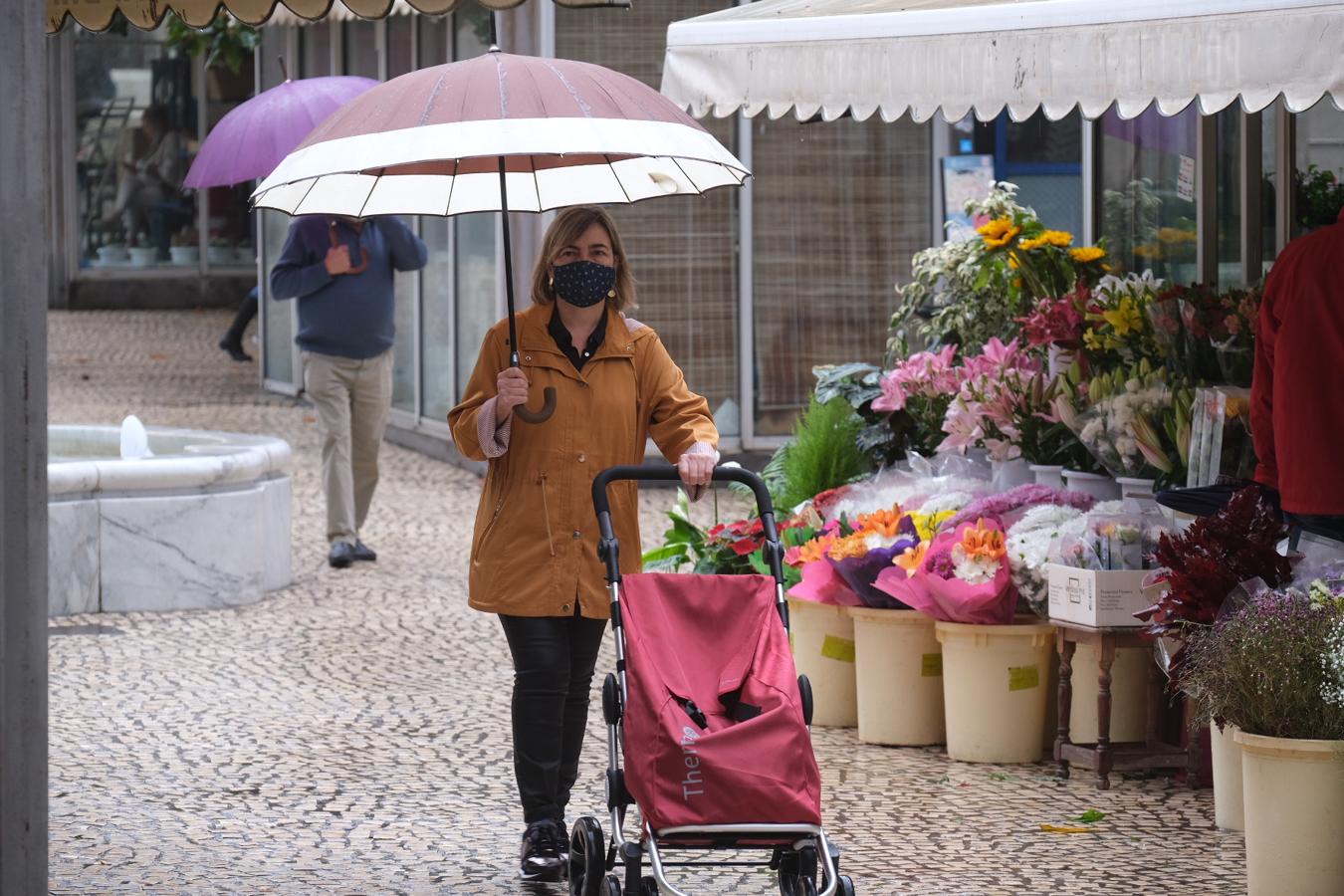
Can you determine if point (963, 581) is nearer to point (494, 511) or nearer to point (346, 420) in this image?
point (494, 511)

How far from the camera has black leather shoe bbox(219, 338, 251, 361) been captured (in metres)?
19.7

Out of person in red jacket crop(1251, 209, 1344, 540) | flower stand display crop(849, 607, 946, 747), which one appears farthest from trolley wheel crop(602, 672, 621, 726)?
flower stand display crop(849, 607, 946, 747)

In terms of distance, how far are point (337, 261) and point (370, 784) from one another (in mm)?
4107

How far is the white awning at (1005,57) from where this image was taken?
17.1 ft

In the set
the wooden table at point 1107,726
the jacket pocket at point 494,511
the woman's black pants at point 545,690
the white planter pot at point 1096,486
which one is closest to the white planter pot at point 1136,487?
the white planter pot at point 1096,486

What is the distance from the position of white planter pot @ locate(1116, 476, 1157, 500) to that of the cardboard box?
70cm

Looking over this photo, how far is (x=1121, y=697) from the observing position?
6520mm

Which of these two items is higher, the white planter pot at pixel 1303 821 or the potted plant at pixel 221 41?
the potted plant at pixel 221 41

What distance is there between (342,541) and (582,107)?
19.3ft

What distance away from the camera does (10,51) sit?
370cm

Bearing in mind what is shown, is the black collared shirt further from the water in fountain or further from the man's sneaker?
the water in fountain

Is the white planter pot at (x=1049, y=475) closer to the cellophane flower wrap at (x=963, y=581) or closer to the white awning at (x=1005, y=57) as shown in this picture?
the cellophane flower wrap at (x=963, y=581)

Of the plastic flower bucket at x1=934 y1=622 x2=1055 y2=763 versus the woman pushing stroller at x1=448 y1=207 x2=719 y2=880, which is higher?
the woman pushing stroller at x1=448 y1=207 x2=719 y2=880

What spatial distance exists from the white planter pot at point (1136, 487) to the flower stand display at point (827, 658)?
1036 mm
